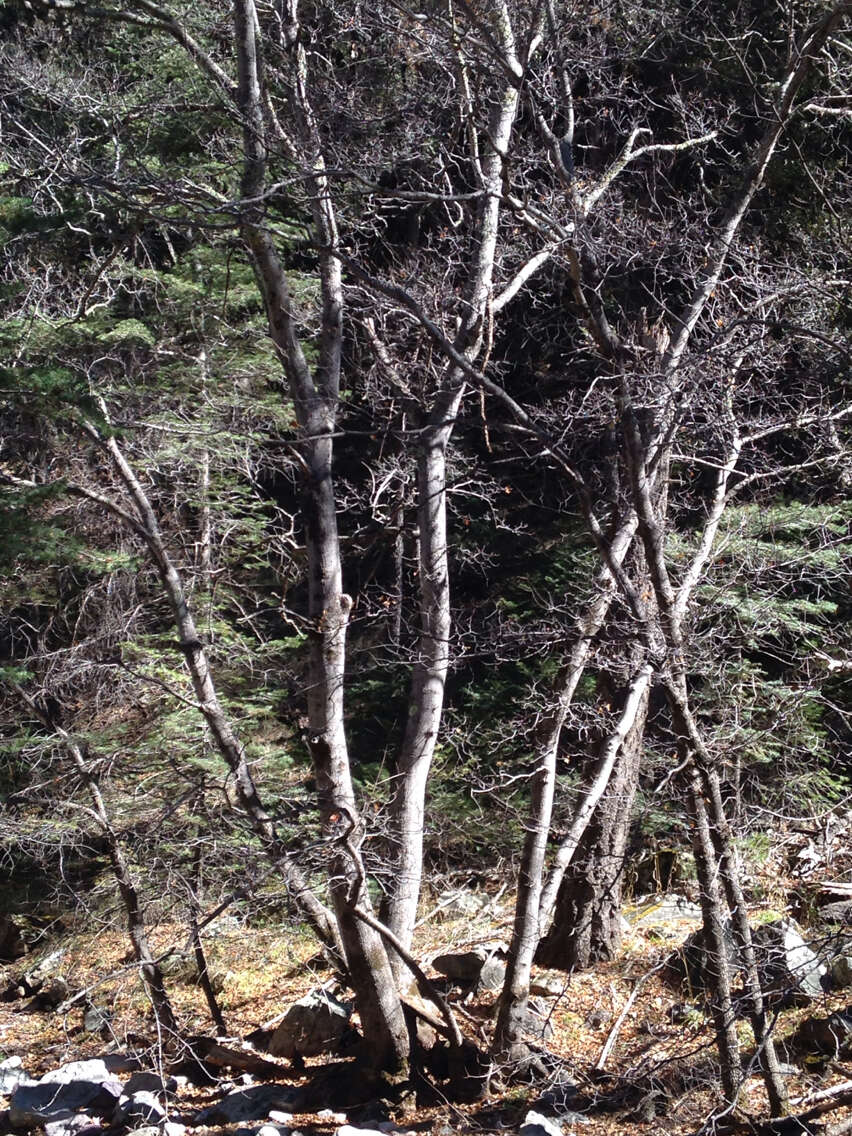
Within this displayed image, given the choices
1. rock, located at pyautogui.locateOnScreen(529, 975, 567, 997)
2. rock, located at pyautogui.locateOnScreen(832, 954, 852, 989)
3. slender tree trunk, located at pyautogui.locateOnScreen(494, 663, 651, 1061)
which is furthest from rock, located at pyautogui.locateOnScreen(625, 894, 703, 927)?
slender tree trunk, located at pyautogui.locateOnScreen(494, 663, 651, 1061)

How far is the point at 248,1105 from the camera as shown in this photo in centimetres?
828

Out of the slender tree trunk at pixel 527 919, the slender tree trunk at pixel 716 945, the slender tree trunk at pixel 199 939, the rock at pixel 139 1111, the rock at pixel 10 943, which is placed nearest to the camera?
the slender tree trunk at pixel 716 945

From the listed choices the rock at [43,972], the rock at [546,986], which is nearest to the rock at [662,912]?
the rock at [546,986]

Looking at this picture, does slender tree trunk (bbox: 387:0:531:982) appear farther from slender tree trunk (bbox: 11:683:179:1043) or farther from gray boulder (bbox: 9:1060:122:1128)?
gray boulder (bbox: 9:1060:122:1128)

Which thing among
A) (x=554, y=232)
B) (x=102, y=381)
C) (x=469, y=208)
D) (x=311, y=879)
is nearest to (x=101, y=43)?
(x=102, y=381)

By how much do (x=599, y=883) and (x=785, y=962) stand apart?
7.77 feet

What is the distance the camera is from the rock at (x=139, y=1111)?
8430 millimetres

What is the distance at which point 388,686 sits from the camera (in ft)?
41.3

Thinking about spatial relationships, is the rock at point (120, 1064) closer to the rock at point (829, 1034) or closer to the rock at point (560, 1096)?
the rock at point (560, 1096)

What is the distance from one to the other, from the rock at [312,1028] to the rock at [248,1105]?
0.38 m

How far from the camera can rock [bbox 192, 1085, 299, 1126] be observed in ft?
26.8

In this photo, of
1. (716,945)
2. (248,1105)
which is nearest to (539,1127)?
(716,945)

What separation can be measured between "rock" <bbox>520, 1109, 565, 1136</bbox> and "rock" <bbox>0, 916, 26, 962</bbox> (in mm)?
8331

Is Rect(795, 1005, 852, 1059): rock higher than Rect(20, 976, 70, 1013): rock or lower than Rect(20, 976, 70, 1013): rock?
higher
